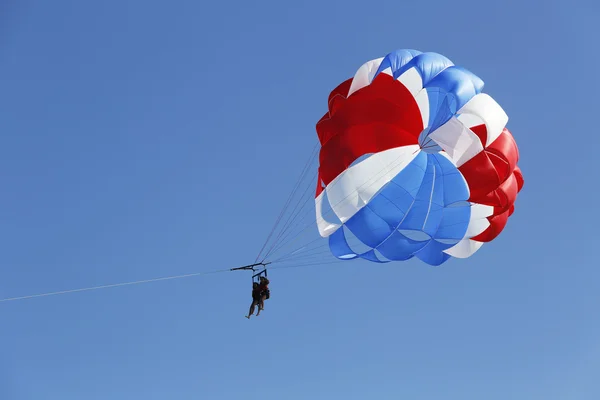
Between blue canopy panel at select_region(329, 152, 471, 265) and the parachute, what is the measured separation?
0.8 inches

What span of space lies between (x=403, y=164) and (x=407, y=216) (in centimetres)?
111

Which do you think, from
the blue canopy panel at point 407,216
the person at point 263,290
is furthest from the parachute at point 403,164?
the person at point 263,290

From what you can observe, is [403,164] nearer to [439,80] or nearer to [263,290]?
[439,80]

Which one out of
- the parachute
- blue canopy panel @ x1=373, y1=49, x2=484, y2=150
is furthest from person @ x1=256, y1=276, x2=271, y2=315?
blue canopy panel @ x1=373, y1=49, x2=484, y2=150

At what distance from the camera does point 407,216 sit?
18641 mm

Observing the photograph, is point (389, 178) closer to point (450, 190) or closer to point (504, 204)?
point (450, 190)

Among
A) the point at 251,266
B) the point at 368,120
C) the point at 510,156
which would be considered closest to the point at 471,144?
the point at 510,156

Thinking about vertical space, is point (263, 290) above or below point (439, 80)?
below

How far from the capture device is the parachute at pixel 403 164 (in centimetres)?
1811

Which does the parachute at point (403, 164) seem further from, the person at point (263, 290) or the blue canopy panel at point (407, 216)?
the person at point (263, 290)

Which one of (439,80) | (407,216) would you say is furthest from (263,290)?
(439,80)

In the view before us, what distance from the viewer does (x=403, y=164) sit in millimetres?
18594

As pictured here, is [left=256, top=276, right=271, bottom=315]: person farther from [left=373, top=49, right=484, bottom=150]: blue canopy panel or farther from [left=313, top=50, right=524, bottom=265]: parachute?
[left=373, top=49, right=484, bottom=150]: blue canopy panel

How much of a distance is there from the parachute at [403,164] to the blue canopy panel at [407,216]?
21 millimetres
